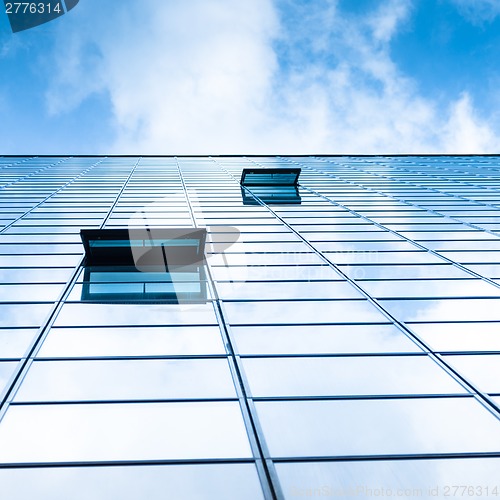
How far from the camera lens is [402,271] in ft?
44.0

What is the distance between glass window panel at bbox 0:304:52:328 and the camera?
31.6 feet

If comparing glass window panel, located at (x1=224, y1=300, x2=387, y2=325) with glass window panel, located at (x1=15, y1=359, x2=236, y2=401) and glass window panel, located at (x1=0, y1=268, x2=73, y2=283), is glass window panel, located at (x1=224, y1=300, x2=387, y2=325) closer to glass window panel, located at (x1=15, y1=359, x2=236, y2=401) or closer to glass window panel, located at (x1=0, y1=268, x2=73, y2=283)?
glass window panel, located at (x1=15, y1=359, x2=236, y2=401)

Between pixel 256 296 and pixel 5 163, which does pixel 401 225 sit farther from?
pixel 5 163

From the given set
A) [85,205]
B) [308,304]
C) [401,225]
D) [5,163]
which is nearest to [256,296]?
[308,304]

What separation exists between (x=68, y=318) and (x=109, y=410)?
3419 millimetres

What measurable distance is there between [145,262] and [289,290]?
3762 mm

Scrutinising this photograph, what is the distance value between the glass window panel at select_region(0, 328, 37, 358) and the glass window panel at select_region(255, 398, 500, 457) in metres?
4.07

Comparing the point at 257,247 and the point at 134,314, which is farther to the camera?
the point at 257,247

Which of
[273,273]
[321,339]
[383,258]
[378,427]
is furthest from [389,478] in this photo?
[383,258]

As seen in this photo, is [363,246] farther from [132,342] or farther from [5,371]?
[5,371]

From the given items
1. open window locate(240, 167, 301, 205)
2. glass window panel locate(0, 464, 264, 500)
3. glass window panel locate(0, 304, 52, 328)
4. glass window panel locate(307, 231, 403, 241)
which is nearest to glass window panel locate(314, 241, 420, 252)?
glass window panel locate(307, 231, 403, 241)

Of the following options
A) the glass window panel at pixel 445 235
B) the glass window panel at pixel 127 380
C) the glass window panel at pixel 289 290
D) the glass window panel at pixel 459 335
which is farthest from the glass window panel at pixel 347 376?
the glass window panel at pixel 445 235

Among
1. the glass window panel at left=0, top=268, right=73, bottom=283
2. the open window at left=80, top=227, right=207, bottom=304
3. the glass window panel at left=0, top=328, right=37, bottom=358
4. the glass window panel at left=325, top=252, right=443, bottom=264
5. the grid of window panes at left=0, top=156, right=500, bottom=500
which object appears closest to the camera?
the grid of window panes at left=0, top=156, right=500, bottom=500

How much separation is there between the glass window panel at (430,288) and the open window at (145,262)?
3.95m
